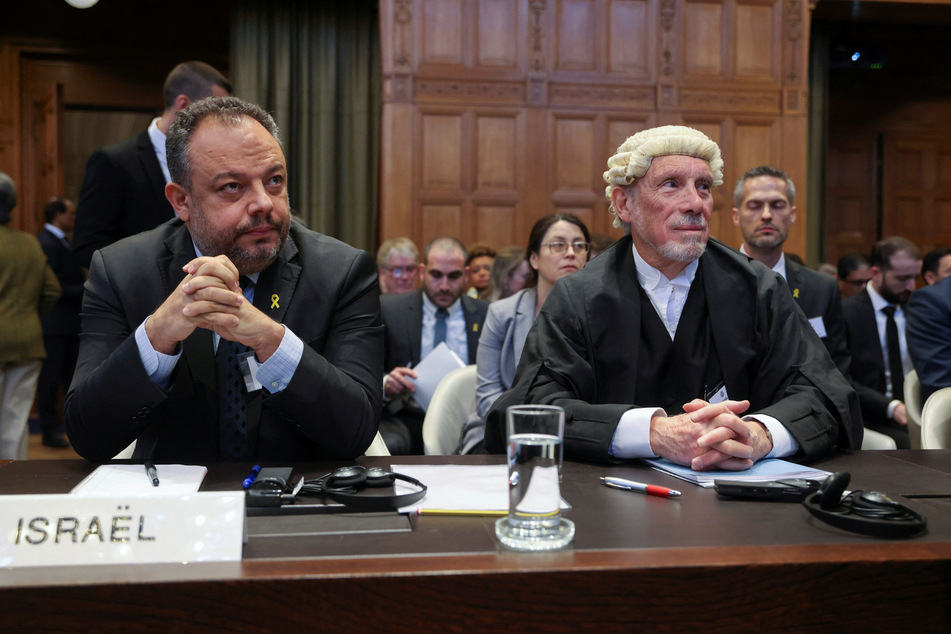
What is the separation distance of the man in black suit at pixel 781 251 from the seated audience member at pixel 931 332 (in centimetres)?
30

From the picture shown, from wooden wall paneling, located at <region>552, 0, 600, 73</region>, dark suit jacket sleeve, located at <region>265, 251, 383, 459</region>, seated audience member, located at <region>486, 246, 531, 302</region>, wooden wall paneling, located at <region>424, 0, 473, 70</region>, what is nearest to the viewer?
dark suit jacket sleeve, located at <region>265, 251, 383, 459</region>

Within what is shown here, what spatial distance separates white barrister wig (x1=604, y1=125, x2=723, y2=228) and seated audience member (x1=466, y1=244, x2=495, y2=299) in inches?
143

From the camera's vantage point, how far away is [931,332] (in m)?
3.56

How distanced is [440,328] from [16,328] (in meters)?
2.57

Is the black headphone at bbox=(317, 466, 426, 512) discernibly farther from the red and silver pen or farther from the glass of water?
the red and silver pen

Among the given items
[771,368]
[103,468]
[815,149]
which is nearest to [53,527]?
[103,468]

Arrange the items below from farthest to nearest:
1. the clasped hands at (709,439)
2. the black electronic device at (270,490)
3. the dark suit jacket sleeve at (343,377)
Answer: the dark suit jacket sleeve at (343,377) → the clasped hands at (709,439) → the black electronic device at (270,490)

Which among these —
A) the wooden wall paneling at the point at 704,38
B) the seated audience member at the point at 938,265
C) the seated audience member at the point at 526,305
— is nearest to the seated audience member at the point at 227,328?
the seated audience member at the point at 526,305

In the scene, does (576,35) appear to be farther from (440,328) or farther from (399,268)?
(440,328)

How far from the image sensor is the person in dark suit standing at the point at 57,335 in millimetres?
6562

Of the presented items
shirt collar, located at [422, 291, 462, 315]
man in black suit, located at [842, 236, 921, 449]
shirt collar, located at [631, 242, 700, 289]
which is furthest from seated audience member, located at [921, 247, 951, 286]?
shirt collar, located at [631, 242, 700, 289]

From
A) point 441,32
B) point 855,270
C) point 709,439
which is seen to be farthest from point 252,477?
point 441,32

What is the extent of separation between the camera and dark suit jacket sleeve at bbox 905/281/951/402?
3.43 metres

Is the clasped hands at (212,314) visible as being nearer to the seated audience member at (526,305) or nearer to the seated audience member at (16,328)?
the seated audience member at (526,305)
